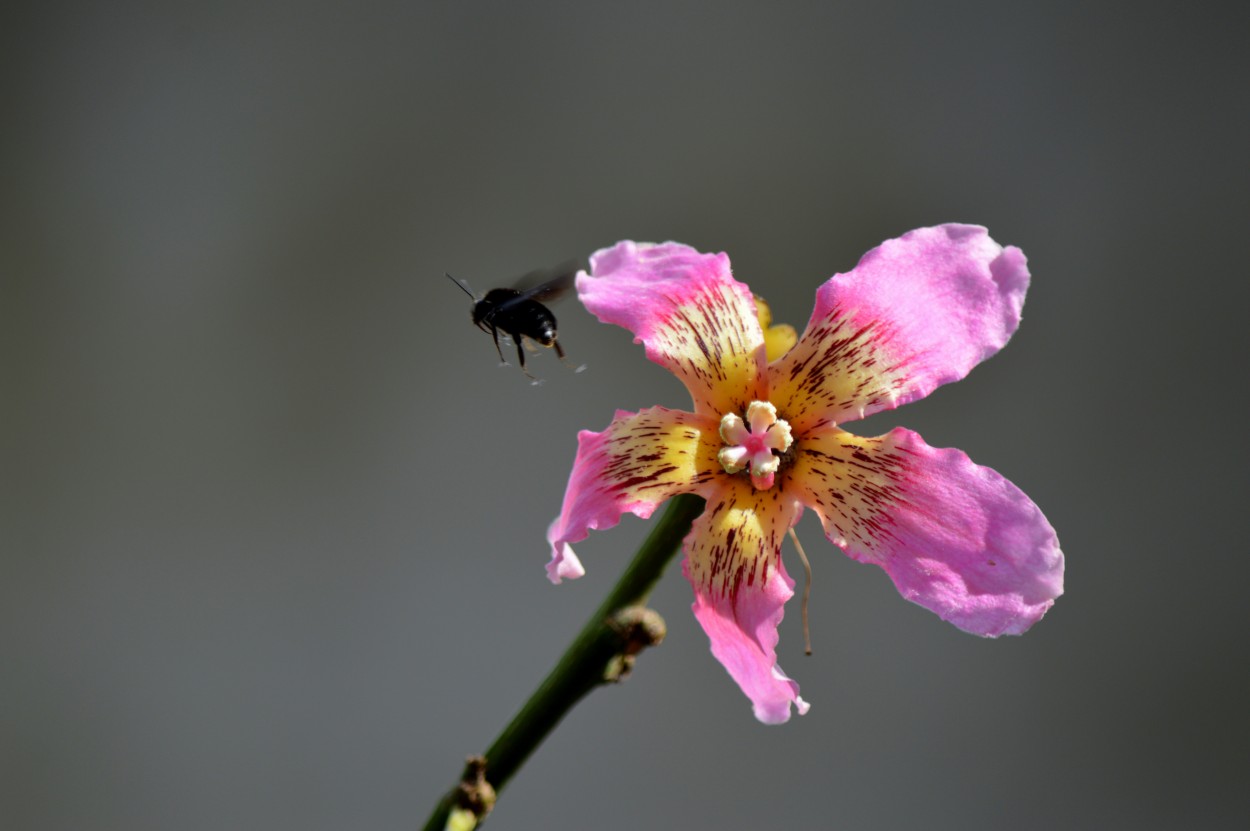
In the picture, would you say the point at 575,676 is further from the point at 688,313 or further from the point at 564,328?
the point at 564,328

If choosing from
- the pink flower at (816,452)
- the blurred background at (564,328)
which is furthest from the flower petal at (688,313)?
the blurred background at (564,328)

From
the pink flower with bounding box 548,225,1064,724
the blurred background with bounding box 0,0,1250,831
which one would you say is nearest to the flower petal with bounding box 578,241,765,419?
the pink flower with bounding box 548,225,1064,724

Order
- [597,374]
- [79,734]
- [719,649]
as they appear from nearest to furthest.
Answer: [719,649], [79,734], [597,374]

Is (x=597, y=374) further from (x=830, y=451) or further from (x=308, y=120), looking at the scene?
(x=830, y=451)

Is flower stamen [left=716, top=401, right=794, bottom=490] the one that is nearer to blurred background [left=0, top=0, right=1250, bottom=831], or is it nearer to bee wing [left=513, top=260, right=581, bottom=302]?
bee wing [left=513, top=260, right=581, bottom=302]

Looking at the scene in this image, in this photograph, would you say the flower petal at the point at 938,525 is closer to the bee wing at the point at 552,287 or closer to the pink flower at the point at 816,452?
the pink flower at the point at 816,452

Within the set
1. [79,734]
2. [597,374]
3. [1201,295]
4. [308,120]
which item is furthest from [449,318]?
[1201,295]

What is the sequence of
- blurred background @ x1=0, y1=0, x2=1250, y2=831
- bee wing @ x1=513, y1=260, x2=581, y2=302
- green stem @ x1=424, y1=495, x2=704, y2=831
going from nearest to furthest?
green stem @ x1=424, y1=495, x2=704, y2=831, bee wing @ x1=513, y1=260, x2=581, y2=302, blurred background @ x1=0, y1=0, x2=1250, y2=831
